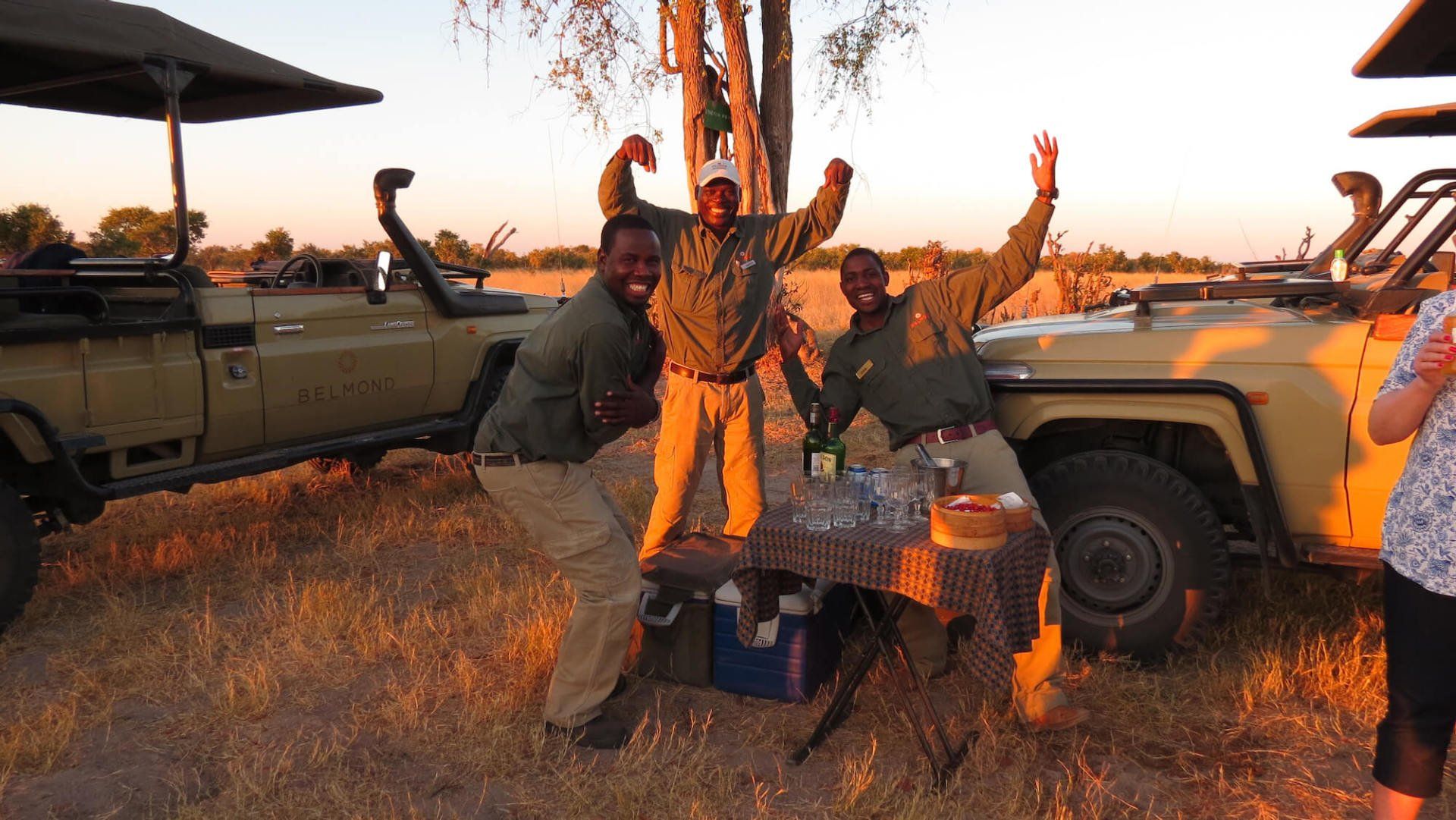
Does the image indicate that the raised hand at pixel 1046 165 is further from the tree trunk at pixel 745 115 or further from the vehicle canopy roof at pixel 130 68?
the tree trunk at pixel 745 115

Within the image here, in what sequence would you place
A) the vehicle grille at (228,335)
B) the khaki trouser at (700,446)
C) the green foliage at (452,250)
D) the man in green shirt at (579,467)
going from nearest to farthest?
the man in green shirt at (579,467) → the khaki trouser at (700,446) → the vehicle grille at (228,335) → the green foliage at (452,250)

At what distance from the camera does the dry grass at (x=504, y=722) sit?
3.20 metres

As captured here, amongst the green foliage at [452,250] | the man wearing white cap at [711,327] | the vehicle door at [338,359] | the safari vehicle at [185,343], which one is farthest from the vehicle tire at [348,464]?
the green foliage at [452,250]

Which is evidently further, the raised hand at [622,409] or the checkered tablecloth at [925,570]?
the raised hand at [622,409]

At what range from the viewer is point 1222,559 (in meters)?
3.92

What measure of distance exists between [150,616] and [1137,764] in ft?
14.6

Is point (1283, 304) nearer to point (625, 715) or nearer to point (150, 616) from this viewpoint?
point (625, 715)

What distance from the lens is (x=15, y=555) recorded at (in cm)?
428

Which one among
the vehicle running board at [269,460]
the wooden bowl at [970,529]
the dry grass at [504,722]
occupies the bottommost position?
the dry grass at [504,722]

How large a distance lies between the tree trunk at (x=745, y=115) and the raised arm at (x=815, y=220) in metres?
5.94

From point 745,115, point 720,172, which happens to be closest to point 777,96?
point 745,115

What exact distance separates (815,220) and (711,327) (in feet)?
2.73

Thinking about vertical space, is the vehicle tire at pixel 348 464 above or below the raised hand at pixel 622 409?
below

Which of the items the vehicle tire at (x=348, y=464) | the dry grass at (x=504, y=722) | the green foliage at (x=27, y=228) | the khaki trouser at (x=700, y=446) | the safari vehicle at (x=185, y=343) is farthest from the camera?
the green foliage at (x=27, y=228)
